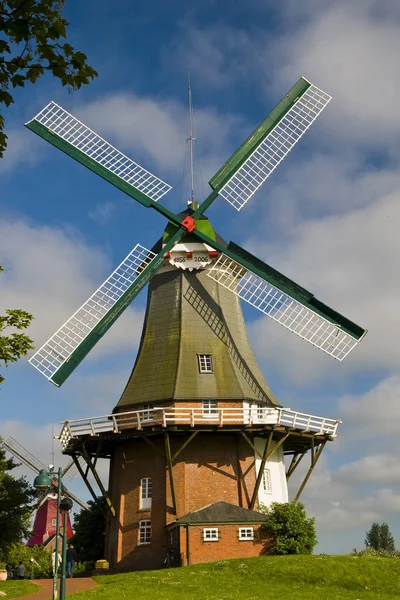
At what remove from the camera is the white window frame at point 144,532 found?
28.2 m

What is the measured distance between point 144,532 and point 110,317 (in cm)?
874

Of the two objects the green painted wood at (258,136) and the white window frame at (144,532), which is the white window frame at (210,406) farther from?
the green painted wood at (258,136)

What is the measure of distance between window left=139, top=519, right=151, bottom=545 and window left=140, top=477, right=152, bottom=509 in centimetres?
62

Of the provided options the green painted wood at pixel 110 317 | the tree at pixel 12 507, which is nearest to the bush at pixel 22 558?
the tree at pixel 12 507

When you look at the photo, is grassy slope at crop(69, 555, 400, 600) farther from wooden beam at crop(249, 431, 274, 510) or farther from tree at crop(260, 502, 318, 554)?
wooden beam at crop(249, 431, 274, 510)

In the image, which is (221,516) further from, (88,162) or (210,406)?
(88,162)

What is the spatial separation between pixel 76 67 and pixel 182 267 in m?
23.7

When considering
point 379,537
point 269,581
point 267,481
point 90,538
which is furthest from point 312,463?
point 379,537

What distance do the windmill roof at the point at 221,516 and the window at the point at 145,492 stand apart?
2200 millimetres

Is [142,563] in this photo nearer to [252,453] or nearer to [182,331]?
[252,453]

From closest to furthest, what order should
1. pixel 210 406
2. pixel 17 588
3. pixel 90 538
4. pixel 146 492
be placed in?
pixel 17 588
pixel 146 492
pixel 210 406
pixel 90 538

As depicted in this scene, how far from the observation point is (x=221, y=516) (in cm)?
2675

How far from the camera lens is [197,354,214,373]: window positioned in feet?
98.3

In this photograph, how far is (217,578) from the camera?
2183cm
